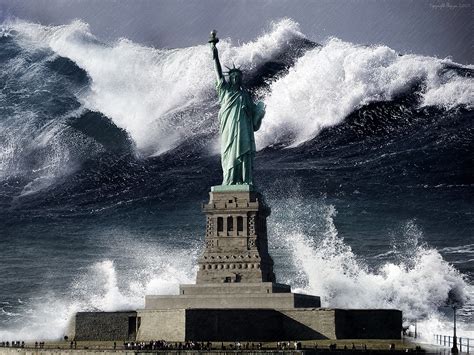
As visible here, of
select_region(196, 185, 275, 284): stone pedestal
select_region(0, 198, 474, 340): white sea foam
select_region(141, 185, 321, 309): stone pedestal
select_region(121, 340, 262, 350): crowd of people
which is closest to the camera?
select_region(121, 340, 262, 350): crowd of people

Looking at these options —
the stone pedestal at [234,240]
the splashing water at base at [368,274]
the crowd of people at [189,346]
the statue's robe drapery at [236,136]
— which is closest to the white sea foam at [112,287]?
the splashing water at base at [368,274]

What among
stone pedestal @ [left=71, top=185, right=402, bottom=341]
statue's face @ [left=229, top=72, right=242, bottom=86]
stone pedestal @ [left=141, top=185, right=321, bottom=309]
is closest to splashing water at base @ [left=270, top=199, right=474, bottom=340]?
stone pedestal @ [left=141, top=185, right=321, bottom=309]

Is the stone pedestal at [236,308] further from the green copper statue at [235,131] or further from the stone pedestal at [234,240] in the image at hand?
the green copper statue at [235,131]

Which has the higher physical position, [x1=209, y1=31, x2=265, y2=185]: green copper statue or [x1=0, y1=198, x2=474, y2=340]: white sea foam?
[x1=209, y1=31, x2=265, y2=185]: green copper statue

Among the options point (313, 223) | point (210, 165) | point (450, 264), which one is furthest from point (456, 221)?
point (210, 165)

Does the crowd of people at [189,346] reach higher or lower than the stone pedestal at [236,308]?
lower

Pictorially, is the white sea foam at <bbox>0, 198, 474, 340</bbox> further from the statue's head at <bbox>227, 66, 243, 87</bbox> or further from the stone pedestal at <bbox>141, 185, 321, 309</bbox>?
the statue's head at <bbox>227, 66, 243, 87</bbox>

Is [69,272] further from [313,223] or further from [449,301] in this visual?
[449,301]

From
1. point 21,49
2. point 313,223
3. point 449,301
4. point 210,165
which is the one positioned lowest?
point 449,301

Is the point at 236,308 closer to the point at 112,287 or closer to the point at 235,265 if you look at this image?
the point at 235,265
